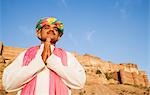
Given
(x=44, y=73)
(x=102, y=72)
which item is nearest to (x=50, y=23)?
(x=44, y=73)

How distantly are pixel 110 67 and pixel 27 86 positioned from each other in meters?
46.9

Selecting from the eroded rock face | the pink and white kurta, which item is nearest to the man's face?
the pink and white kurta

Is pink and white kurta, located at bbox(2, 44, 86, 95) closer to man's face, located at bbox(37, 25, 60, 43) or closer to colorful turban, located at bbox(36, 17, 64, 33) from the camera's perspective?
man's face, located at bbox(37, 25, 60, 43)

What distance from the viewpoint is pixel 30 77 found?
2307 mm

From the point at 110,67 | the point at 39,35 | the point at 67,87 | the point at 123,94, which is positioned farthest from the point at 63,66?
the point at 110,67

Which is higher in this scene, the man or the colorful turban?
the colorful turban

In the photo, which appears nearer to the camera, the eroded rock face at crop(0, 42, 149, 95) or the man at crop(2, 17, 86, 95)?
the man at crop(2, 17, 86, 95)

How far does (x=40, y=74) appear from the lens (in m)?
2.34

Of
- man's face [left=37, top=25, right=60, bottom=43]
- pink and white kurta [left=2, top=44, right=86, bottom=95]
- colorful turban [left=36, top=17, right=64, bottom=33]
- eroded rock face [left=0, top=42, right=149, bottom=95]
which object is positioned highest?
eroded rock face [left=0, top=42, right=149, bottom=95]

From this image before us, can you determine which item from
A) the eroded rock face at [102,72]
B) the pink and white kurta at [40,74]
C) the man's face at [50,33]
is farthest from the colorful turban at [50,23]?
the eroded rock face at [102,72]

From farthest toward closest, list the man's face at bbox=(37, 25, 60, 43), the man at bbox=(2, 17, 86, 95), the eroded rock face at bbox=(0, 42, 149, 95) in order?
the eroded rock face at bbox=(0, 42, 149, 95) → the man's face at bbox=(37, 25, 60, 43) → the man at bbox=(2, 17, 86, 95)

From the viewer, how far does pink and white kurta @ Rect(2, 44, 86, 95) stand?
2.29m

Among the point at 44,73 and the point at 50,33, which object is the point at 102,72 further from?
the point at 44,73

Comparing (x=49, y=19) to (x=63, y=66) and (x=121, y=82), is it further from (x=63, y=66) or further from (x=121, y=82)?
(x=121, y=82)
